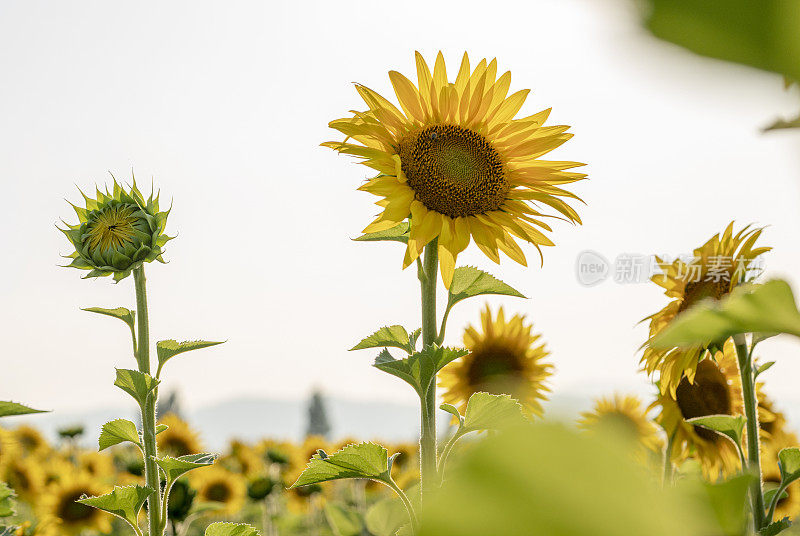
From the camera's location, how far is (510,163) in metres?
0.75

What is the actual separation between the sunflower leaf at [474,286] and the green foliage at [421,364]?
0.09m

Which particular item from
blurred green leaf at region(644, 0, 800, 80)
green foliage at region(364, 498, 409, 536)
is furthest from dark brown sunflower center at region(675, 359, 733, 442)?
blurred green leaf at region(644, 0, 800, 80)

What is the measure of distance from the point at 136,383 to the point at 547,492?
1.98 feet

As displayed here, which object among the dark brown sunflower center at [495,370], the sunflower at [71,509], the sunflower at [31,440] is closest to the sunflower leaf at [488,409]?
the dark brown sunflower center at [495,370]

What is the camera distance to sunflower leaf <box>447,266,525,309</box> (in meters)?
0.66

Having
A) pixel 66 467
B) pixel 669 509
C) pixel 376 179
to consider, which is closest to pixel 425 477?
pixel 376 179

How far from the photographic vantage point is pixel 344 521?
115 centimetres

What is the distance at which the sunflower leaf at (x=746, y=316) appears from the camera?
6.5 inches

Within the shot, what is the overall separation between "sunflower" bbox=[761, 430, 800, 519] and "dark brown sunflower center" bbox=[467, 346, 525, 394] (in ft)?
1.48

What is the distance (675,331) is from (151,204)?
69 centimetres

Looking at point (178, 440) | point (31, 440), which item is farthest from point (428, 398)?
point (31, 440)

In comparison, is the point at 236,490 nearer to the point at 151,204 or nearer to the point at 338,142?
the point at 151,204

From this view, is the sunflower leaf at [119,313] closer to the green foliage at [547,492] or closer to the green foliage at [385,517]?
the green foliage at [385,517]

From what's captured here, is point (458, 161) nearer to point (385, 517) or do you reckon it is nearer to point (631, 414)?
point (385, 517)
